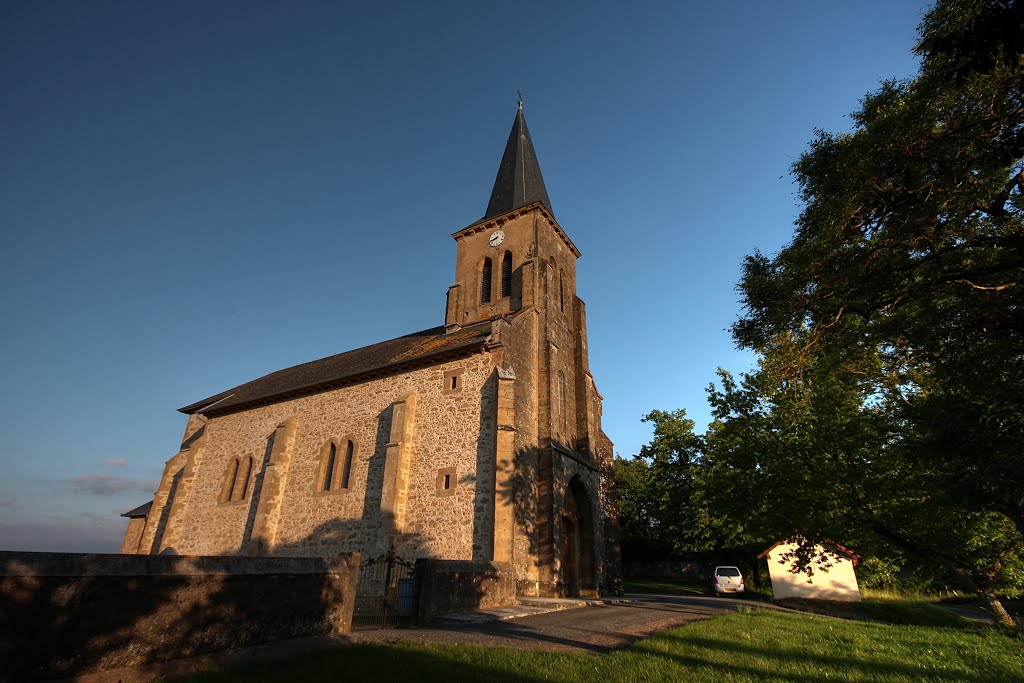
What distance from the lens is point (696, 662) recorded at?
6.18 meters

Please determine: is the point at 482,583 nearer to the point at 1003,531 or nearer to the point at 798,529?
the point at 798,529

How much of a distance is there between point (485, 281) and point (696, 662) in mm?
19981

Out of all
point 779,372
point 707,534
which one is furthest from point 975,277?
point 707,534

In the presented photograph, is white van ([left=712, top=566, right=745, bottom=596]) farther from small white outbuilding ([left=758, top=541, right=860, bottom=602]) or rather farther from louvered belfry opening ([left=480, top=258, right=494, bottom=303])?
louvered belfry opening ([left=480, top=258, right=494, bottom=303])

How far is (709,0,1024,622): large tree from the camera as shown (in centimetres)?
778

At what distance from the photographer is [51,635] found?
14.3ft

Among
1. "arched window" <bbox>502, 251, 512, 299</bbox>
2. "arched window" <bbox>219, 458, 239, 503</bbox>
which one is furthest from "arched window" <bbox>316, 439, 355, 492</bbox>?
"arched window" <bbox>502, 251, 512, 299</bbox>

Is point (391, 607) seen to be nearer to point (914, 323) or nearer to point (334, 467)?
point (334, 467)

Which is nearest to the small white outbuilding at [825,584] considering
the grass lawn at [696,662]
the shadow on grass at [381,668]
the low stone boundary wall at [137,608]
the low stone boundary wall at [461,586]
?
the low stone boundary wall at [461,586]

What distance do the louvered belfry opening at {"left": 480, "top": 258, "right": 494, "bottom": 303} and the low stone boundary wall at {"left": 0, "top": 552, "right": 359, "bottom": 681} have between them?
58.8 ft

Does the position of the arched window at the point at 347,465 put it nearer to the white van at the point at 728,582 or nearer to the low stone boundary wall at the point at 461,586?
the low stone boundary wall at the point at 461,586

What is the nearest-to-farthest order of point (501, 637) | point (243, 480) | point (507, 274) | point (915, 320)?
point (501, 637)
point (915, 320)
point (243, 480)
point (507, 274)

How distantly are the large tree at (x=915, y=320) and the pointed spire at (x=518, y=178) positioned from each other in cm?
1473

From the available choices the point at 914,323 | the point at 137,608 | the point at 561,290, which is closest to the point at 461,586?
the point at 137,608
